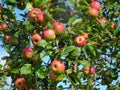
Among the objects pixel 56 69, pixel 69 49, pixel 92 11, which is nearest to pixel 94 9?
pixel 92 11

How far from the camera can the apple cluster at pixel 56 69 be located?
3739 mm

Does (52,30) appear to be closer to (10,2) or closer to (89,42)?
(89,42)

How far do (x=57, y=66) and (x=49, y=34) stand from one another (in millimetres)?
347

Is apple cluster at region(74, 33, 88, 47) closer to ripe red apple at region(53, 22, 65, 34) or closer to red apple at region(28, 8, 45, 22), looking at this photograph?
ripe red apple at region(53, 22, 65, 34)

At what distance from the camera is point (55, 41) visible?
3939 mm

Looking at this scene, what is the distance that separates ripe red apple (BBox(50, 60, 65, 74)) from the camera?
372 centimetres

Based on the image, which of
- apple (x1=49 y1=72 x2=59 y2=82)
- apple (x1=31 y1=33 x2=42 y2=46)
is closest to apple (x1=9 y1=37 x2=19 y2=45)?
apple (x1=31 y1=33 x2=42 y2=46)

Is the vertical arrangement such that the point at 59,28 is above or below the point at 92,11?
below

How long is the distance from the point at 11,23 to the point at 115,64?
4.99ft

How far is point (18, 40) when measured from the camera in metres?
4.52

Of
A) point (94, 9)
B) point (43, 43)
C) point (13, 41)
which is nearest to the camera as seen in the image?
point (43, 43)

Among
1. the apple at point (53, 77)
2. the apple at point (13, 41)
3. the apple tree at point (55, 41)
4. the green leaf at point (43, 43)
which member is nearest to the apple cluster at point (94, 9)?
the apple tree at point (55, 41)

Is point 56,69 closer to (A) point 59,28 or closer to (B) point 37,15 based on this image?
(A) point 59,28

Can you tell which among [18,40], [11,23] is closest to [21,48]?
[18,40]
